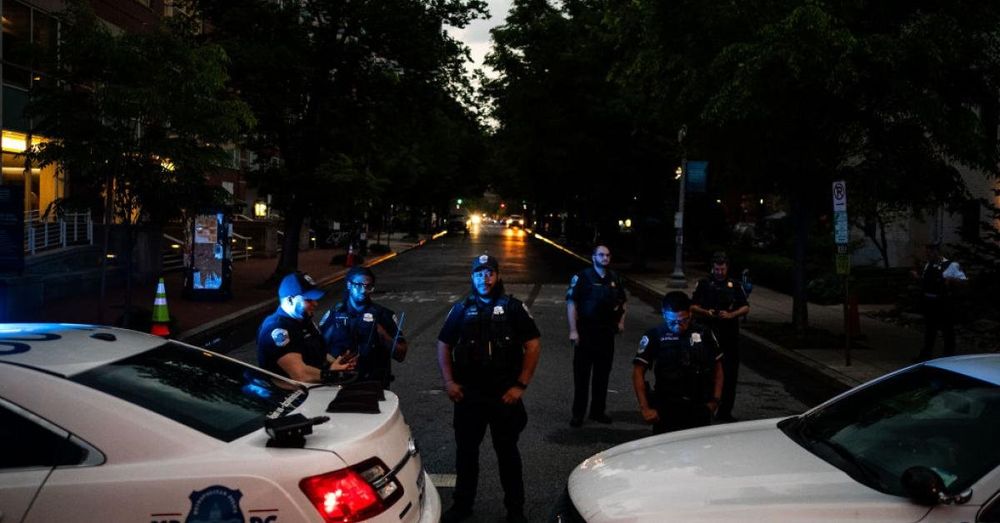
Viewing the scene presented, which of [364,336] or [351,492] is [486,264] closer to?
[364,336]

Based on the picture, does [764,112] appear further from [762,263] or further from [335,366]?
[762,263]

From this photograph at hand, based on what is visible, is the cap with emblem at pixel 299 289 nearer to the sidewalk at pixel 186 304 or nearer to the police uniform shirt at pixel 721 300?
the police uniform shirt at pixel 721 300

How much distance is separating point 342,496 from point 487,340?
2263 mm

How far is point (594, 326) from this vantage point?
798cm

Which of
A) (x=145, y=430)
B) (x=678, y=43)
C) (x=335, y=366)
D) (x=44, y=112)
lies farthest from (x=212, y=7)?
(x=145, y=430)

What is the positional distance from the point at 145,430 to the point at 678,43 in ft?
42.6

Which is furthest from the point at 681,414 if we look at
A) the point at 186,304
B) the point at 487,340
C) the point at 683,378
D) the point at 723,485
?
the point at 186,304

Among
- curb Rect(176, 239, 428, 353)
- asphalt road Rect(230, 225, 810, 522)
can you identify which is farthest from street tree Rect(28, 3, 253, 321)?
asphalt road Rect(230, 225, 810, 522)

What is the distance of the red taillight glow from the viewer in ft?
10.1

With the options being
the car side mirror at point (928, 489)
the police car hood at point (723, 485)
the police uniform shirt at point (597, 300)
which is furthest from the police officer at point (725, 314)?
the car side mirror at point (928, 489)

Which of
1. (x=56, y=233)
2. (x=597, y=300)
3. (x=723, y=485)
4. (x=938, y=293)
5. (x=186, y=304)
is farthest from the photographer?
(x=56, y=233)

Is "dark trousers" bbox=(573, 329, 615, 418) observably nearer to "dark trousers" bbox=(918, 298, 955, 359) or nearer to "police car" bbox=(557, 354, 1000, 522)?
"police car" bbox=(557, 354, 1000, 522)

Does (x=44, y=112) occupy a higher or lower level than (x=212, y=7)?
lower

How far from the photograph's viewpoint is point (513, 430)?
5.38 meters
